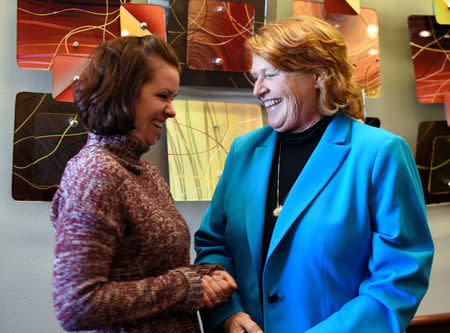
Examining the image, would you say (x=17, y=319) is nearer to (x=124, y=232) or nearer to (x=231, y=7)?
(x=124, y=232)

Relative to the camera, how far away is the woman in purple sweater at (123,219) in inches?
31.4

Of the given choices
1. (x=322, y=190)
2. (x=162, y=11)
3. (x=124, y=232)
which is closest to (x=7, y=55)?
(x=162, y=11)

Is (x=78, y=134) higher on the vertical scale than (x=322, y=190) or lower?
higher

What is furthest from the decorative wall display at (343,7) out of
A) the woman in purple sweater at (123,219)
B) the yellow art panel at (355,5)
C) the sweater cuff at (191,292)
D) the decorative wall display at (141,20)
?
the sweater cuff at (191,292)

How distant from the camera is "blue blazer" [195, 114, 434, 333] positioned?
1.05 meters

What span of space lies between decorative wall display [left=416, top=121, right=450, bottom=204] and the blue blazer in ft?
3.25

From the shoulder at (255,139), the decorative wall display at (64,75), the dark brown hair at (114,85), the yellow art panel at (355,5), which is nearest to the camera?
the dark brown hair at (114,85)

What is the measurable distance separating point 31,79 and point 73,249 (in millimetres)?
1006

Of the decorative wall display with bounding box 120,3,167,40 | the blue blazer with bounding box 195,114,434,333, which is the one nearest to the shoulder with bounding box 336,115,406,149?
the blue blazer with bounding box 195,114,434,333

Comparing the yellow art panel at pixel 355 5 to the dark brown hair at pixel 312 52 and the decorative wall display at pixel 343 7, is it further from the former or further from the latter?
the dark brown hair at pixel 312 52

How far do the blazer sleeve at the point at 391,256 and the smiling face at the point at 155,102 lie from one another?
0.50 metres

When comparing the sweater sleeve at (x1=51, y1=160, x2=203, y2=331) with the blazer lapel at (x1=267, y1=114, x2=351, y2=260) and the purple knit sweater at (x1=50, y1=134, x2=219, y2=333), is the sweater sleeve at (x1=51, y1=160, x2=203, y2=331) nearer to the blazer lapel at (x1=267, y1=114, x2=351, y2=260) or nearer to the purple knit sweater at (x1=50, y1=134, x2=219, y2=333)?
the purple knit sweater at (x1=50, y1=134, x2=219, y2=333)

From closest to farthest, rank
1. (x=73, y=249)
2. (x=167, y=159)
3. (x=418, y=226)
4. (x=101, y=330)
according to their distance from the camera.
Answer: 1. (x=73, y=249)
2. (x=101, y=330)
3. (x=418, y=226)
4. (x=167, y=159)

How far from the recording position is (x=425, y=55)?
202 centimetres
